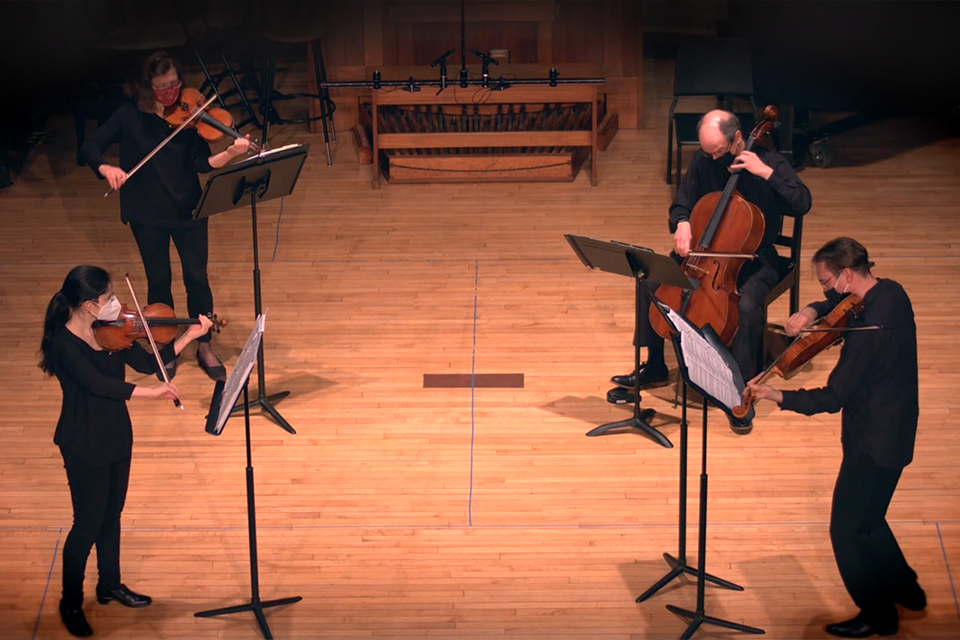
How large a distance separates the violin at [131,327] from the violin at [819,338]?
6.18 feet

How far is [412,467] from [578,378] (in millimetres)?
1008

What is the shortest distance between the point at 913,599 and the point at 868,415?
736mm

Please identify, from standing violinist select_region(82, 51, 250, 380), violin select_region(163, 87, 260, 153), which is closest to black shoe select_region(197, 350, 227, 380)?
standing violinist select_region(82, 51, 250, 380)

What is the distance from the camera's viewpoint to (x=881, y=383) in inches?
148

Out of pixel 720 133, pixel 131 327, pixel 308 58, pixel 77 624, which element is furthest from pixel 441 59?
pixel 77 624

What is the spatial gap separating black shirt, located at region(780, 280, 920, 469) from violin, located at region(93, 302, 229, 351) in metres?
2.08

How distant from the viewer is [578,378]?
221 inches

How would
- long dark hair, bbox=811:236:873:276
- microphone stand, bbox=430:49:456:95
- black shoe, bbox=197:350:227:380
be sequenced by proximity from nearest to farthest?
1. long dark hair, bbox=811:236:873:276
2. black shoe, bbox=197:350:227:380
3. microphone stand, bbox=430:49:456:95

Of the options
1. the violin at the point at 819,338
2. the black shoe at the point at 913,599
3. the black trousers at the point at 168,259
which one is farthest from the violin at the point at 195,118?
the black shoe at the point at 913,599

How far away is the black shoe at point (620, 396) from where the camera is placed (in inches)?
212

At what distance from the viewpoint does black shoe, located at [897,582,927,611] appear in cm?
407

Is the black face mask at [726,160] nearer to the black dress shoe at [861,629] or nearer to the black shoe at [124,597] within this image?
the black dress shoe at [861,629]

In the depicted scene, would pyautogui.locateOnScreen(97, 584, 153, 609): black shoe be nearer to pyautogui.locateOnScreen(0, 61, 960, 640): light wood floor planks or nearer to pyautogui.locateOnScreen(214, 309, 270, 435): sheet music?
pyautogui.locateOnScreen(0, 61, 960, 640): light wood floor planks

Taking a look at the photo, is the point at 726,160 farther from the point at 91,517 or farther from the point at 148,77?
the point at 91,517
